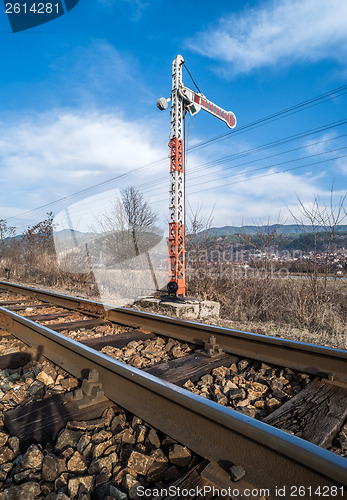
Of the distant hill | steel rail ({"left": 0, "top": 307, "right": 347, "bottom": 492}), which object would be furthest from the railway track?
the distant hill

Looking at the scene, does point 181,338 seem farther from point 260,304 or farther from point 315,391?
point 260,304

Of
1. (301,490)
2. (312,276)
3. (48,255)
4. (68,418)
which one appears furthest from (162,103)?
(48,255)

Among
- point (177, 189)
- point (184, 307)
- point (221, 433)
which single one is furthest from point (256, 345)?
point (177, 189)

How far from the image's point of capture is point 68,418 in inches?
99.8

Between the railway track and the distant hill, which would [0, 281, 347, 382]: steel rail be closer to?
the railway track

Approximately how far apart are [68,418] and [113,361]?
0.58 m

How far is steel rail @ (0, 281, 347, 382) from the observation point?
3.29 m

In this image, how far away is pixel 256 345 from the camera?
3898 millimetres

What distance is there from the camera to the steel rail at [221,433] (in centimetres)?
159

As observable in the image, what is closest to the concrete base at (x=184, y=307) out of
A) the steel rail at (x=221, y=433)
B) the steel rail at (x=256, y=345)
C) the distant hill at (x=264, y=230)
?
the steel rail at (x=256, y=345)

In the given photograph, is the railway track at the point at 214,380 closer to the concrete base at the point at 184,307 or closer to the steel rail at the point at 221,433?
the steel rail at the point at 221,433

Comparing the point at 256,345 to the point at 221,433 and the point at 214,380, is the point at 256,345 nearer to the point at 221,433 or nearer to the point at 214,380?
the point at 214,380

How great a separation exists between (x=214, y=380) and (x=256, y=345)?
2.88ft

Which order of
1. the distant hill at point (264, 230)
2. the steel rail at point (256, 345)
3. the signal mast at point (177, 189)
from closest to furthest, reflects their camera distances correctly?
the steel rail at point (256, 345)
the distant hill at point (264, 230)
the signal mast at point (177, 189)
